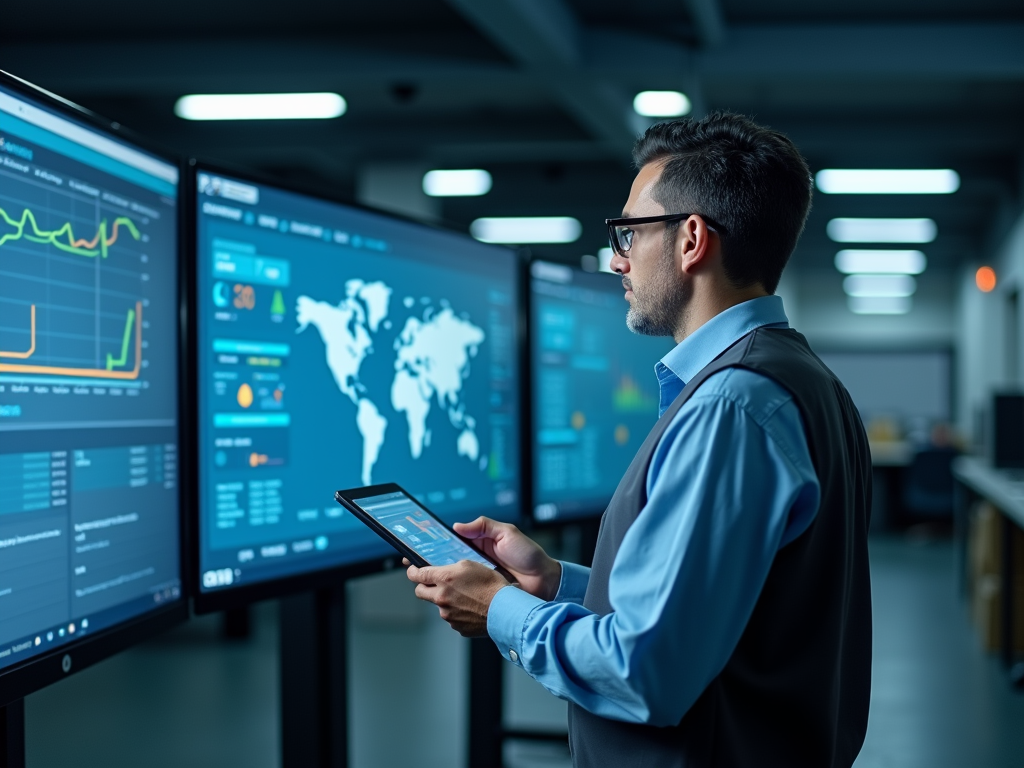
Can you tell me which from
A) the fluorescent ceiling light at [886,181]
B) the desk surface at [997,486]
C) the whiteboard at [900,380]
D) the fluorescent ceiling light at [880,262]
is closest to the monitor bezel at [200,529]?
the desk surface at [997,486]

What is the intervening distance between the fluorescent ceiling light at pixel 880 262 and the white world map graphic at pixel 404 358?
32.5 feet

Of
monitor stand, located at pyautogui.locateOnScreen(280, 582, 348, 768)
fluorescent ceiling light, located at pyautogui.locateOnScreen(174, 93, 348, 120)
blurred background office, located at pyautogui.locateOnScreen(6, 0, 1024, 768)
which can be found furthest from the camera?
fluorescent ceiling light, located at pyautogui.locateOnScreen(174, 93, 348, 120)

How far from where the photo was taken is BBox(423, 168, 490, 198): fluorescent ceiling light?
26.4 ft

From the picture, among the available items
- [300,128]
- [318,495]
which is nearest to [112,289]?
[318,495]

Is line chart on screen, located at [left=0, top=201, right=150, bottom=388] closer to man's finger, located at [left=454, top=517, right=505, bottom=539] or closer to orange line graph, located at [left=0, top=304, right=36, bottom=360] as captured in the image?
orange line graph, located at [left=0, top=304, right=36, bottom=360]

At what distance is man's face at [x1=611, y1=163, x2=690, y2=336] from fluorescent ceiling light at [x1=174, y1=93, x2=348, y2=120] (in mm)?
4836

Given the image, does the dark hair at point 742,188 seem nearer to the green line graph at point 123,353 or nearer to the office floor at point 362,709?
the green line graph at point 123,353

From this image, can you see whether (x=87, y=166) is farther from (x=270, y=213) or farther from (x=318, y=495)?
(x=318, y=495)

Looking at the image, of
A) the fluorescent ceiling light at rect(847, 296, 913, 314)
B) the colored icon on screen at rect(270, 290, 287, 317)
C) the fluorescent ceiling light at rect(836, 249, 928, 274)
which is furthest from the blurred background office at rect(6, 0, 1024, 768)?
the fluorescent ceiling light at rect(847, 296, 913, 314)

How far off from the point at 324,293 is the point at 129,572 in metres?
0.68

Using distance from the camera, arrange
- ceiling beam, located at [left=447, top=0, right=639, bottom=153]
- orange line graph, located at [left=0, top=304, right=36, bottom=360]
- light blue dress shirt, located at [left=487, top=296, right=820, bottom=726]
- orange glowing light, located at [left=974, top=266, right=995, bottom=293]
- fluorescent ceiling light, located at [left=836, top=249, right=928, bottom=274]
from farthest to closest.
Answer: fluorescent ceiling light, located at [left=836, top=249, right=928, bottom=274] → orange glowing light, located at [left=974, top=266, right=995, bottom=293] → ceiling beam, located at [left=447, top=0, right=639, bottom=153] → orange line graph, located at [left=0, top=304, right=36, bottom=360] → light blue dress shirt, located at [left=487, top=296, right=820, bottom=726]

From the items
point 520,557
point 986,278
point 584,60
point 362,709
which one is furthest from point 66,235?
point 986,278

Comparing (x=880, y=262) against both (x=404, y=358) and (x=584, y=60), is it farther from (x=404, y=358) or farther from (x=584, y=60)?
(x=404, y=358)

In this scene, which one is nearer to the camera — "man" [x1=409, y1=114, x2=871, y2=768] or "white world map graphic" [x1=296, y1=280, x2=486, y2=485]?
"man" [x1=409, y1=114, x2=871, y2=768]
